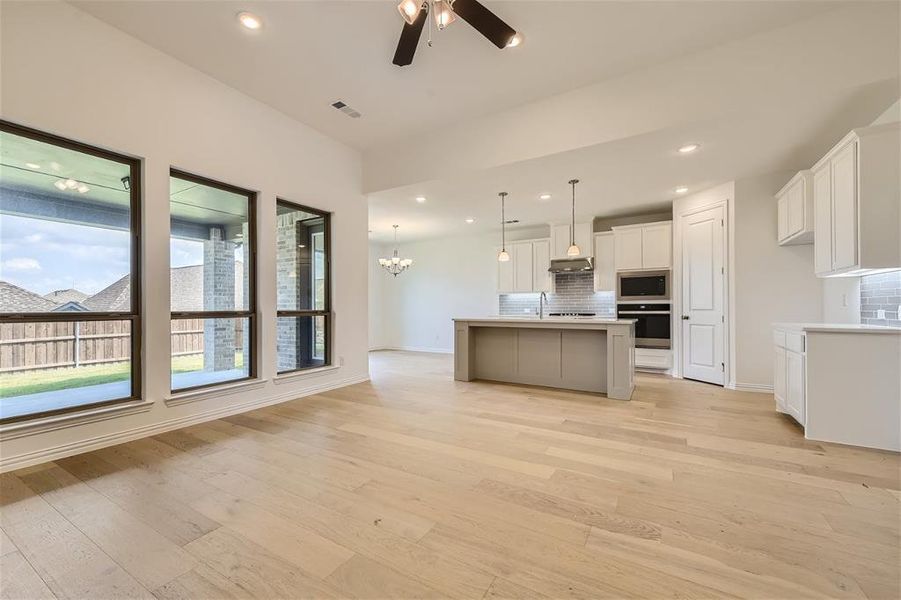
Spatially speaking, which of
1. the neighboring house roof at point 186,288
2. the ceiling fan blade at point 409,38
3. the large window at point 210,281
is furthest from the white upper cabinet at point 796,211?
the neighboring house roof at point 186,288

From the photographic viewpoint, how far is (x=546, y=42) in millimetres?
2955

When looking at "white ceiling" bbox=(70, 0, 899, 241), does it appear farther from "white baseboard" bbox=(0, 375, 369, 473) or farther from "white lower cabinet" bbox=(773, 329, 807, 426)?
"white baseboard" bbox=(0, 375, 369, 473)

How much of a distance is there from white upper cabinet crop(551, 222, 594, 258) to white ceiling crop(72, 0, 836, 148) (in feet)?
11.5

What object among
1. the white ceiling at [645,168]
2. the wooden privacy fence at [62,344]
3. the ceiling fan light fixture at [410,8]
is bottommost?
the wooden privacy fence at [62,344]

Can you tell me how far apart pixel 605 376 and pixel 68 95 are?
556 cm

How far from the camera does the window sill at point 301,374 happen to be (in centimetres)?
411

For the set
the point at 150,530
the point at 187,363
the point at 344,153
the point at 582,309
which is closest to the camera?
the point at 150,530

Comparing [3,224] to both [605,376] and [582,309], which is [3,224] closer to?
[605,376]

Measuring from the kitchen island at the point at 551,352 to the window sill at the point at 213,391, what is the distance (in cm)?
262

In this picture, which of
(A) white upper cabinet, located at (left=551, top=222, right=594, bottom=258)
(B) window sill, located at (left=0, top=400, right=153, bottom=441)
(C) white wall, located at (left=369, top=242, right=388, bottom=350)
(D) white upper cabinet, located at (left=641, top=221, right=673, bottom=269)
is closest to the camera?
(B) window sill, located at (left=0, top=400, right=153, bottom=441)

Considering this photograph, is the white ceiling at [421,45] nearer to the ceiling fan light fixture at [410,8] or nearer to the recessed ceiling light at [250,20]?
the recessed ceiling light at [250,20]

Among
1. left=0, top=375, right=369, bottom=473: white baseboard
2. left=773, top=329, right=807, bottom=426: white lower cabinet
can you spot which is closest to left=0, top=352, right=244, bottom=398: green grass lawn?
left=0, top=375, right=369, bottom=473: white baseboard

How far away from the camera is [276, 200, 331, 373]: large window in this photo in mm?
4305

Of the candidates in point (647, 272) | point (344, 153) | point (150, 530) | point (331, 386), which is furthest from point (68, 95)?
point (647, 272)
